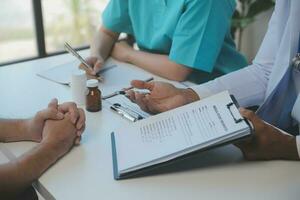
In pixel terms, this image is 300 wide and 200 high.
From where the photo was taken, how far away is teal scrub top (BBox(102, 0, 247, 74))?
1392 millimetres

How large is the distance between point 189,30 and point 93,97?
18.0 inches

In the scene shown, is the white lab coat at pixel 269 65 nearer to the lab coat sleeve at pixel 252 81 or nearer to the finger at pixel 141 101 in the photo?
the lab coat sleeve at pixel 252 81

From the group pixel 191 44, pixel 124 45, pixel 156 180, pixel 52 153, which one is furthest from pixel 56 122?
pixel 124 45

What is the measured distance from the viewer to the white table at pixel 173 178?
0.81 meters

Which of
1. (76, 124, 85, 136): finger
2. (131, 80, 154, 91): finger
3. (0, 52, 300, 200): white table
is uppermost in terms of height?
(131, 80, 154, 91): finger

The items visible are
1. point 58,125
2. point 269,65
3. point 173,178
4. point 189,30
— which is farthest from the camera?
point 189,30

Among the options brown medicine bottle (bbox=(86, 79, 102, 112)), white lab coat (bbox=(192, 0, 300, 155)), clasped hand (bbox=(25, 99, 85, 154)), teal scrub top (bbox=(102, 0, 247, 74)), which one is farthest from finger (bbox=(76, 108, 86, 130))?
teal scrub top (bbox=(102, 0, 247, 74))

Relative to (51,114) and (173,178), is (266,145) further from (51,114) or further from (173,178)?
(51,114)

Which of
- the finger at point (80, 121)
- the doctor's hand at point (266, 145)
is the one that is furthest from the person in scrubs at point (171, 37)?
the doctor's hand at point (266, 145)

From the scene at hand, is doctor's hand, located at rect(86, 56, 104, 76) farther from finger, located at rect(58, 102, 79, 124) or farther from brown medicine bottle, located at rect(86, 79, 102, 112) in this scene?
finger, located at rect(58, 102, 79, 124)

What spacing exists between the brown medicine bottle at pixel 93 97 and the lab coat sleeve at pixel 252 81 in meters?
0.31

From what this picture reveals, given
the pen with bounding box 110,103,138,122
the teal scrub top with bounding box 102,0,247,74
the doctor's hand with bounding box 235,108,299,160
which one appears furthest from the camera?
the teal scrub top with bounding box 102,0,247,74

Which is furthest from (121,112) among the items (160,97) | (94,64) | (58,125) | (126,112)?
(94,64)

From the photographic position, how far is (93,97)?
1165 mm
